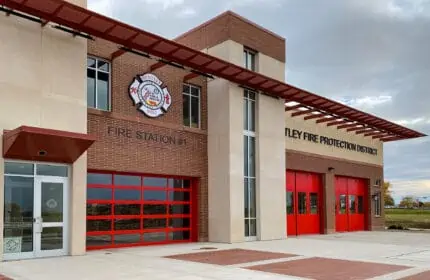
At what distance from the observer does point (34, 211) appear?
593 inches

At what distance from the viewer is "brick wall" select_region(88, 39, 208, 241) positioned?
59.4 ft

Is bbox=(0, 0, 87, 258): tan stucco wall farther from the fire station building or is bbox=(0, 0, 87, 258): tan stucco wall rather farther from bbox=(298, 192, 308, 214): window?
bbox=(298, 192, 308, 214): window

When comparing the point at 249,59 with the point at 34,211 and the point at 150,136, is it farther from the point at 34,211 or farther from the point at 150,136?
the point at 34,211

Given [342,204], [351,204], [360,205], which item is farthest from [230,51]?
[360,205]

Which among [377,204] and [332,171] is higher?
A: [332,171]

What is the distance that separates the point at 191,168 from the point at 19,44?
8599 mm

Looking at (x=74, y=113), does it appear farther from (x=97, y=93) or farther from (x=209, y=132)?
(x=209, y=132)

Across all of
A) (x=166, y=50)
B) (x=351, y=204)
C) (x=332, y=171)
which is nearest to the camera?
(x=166, y=50)

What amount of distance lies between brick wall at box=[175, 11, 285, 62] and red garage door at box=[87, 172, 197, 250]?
6273mm

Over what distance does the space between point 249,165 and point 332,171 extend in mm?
8370

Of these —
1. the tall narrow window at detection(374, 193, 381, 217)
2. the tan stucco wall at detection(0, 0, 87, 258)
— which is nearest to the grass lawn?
the tall narrow window at detection(374, 193, 381, 217)

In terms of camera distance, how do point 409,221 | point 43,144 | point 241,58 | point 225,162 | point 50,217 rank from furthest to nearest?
1. point 409,221
2. point 241,58
3. point 225,162
4. point 50,217
5. point 43,144

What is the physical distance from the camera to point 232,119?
2156 cm

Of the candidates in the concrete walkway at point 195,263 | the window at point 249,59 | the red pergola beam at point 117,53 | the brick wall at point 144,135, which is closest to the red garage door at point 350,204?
the window at point 249,59
